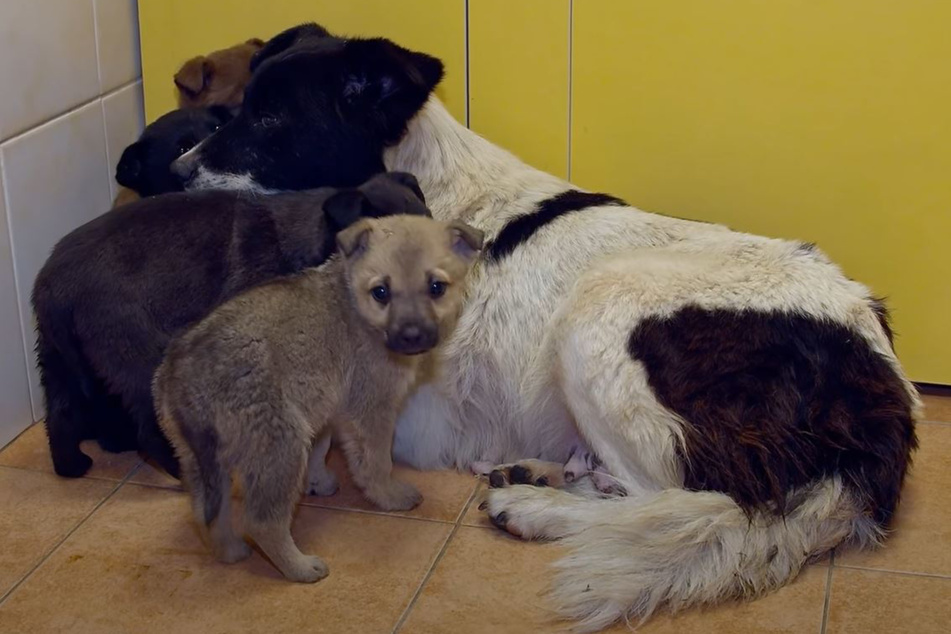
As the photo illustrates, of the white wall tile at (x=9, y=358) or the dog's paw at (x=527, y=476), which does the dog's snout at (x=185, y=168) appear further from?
the dog's paw at (x=527, y=476)

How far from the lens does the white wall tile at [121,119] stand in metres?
3.47

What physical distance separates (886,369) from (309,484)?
52.2 inches

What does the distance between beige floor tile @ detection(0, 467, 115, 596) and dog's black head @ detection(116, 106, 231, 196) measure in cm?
76

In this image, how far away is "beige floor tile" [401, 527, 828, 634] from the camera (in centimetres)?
243

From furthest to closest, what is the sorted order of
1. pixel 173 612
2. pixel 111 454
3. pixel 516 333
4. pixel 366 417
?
pixel 111 454 < pixel 516 333 < pixel 366 417 < pixel 173 612

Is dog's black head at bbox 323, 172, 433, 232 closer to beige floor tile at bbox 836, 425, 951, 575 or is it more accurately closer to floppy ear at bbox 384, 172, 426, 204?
floppy ear at bbox 384, 172, 426, 204

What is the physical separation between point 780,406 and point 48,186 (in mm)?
1935

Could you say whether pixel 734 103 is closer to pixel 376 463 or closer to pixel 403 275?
pixel 403 275

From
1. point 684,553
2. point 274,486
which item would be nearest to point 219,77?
point 274,486

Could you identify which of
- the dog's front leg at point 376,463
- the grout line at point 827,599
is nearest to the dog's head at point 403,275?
the dog's front leg at point 376,463

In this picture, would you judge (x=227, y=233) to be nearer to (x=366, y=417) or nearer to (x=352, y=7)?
(x=366, y=417)

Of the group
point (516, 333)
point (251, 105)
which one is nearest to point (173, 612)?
point (516, 333)

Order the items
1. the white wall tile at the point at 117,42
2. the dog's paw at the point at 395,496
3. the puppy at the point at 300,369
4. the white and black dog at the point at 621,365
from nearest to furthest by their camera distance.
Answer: the puppy at the point at 300,369, the white and black dog at the point at 621,365, the dog's paw at the point at 395,496, the white wall tile at the point at 117,42

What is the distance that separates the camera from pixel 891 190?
3166 mm
